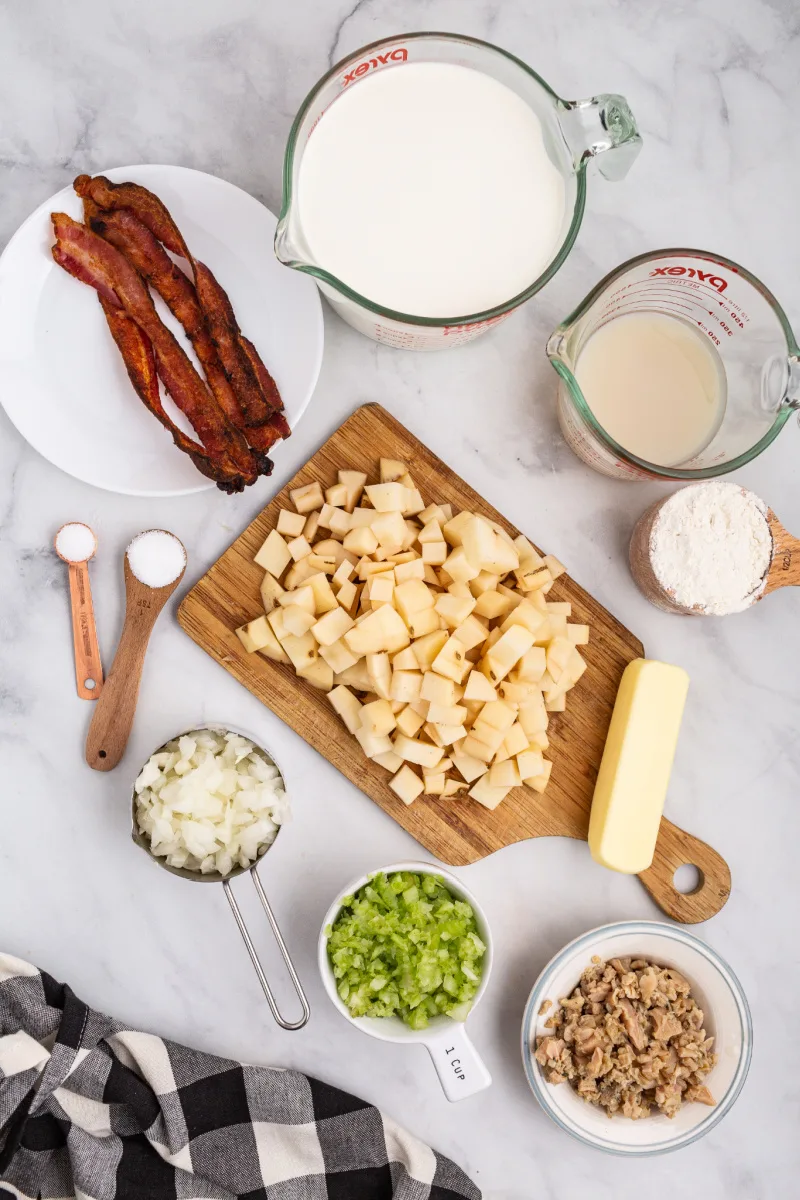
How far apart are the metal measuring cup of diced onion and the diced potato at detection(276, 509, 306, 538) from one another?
37cm

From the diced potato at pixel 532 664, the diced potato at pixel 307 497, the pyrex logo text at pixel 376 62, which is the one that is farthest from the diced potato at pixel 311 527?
Result: the pyrex logo text at pixel 376 62

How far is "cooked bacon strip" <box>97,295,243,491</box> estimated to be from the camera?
1601mm

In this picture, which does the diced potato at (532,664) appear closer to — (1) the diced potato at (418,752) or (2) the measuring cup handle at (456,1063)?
(1) the diced potato at (418,752)

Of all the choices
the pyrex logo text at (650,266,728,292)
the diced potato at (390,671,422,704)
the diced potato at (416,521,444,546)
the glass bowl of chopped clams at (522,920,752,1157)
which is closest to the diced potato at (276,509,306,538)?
the diced potato at (416,521,444,546)

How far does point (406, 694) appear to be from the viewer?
1626 mm

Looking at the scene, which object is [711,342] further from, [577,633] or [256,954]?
[256,954]

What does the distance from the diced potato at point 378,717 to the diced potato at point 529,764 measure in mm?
239

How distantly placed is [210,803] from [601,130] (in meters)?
1.22

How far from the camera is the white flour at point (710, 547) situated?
5.35ft

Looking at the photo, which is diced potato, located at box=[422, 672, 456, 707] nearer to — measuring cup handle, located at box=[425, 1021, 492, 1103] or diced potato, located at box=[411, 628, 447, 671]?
diced potato, located at box=[411, 628, 447, 671]

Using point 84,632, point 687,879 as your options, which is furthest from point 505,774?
point 84,632

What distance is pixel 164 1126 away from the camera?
171 centimetres

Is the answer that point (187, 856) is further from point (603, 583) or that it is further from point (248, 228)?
point (248, 228)

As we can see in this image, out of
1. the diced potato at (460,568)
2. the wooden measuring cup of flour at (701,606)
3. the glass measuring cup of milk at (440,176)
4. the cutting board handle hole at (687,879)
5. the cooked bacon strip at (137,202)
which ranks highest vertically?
the glass measuring cup of milk at (440,176)
